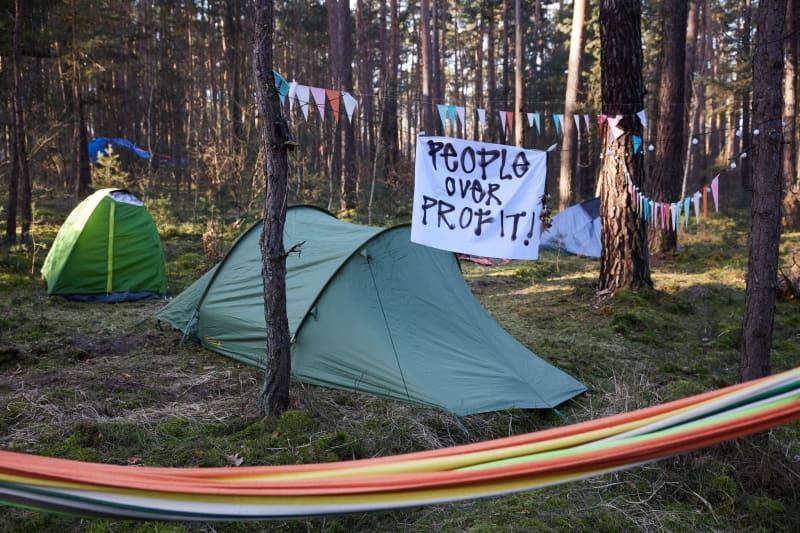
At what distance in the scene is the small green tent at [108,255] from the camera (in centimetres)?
770

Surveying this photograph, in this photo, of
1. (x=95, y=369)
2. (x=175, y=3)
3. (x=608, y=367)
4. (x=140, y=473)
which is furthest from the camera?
(x=175, y=3)

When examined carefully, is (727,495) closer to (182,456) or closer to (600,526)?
(600,526)

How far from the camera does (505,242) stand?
4523mm

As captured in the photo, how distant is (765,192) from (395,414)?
264 centimetres

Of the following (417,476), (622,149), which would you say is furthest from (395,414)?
(622,149)

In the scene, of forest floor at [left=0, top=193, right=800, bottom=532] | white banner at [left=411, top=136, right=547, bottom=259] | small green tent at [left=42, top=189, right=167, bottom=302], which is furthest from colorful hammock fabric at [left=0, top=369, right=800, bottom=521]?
small green tent at [left=42, top=189, right=167, bottom=302]

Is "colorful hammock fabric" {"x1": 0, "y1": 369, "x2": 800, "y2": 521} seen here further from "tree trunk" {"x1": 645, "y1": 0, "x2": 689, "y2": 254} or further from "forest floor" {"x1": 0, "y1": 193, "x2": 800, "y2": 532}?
"tree trunk" {"x1": 645, "y1": 0, "x2": 689, "y2": 254}

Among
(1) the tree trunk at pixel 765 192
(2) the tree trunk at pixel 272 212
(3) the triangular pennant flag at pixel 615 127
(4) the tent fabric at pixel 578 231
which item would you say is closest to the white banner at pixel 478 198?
(2) the tree trunk at pixel 272 212

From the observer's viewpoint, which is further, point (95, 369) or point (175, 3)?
point (175, 3)

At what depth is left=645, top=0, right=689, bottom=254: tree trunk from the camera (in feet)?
Result: 35.1

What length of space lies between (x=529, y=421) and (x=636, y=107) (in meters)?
4.67

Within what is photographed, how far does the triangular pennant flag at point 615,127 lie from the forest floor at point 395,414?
1.93 m

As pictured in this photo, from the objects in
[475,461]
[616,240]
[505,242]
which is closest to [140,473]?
[475,461]

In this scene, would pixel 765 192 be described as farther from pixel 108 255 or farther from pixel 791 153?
pixel 791 153
